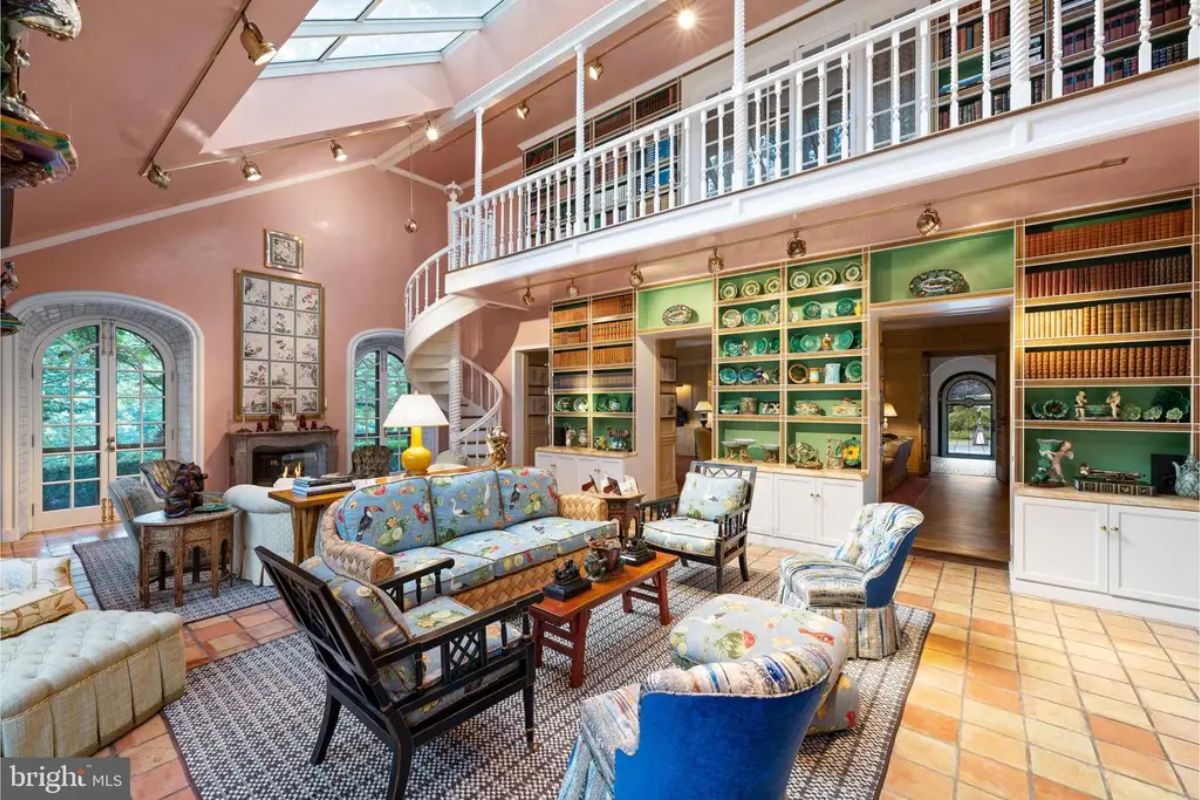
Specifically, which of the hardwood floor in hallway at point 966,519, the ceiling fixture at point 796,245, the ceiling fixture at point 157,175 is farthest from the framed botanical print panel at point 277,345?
the hardwood floor in hallway at point 966,519

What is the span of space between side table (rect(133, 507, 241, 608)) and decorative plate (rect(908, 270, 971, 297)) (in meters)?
5.84

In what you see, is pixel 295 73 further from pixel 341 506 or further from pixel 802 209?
pixel 802 209

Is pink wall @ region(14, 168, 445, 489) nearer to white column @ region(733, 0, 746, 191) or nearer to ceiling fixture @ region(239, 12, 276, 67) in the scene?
ceiling fixture @ region(239, 12, 276, 67)

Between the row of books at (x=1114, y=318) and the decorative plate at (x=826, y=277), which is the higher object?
the decorative plate at (x=826, y=277)

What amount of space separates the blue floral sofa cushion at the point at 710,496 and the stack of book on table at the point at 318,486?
267 cm

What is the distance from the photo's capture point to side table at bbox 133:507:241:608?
3.52 m

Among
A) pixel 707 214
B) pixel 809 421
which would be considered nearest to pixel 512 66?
pixel 707 214

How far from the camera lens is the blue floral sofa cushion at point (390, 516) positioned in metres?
3.15

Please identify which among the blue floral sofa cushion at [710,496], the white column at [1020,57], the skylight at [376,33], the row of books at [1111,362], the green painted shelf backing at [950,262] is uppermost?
the skylight at [376,33]

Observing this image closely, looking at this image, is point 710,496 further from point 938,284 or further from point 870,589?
point 938,284

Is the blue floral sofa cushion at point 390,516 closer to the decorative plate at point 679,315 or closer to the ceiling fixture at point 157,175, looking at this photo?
the ceiling fixture at point 157,175

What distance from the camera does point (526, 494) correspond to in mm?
4129

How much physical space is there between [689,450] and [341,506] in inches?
391

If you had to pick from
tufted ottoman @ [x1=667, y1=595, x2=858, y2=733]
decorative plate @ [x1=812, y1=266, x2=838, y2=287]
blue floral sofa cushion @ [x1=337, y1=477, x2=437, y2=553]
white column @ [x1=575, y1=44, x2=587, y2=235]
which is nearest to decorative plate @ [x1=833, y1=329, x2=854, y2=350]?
decorative plate @ [x1=812, y1=266, x2=838, y2=287]
